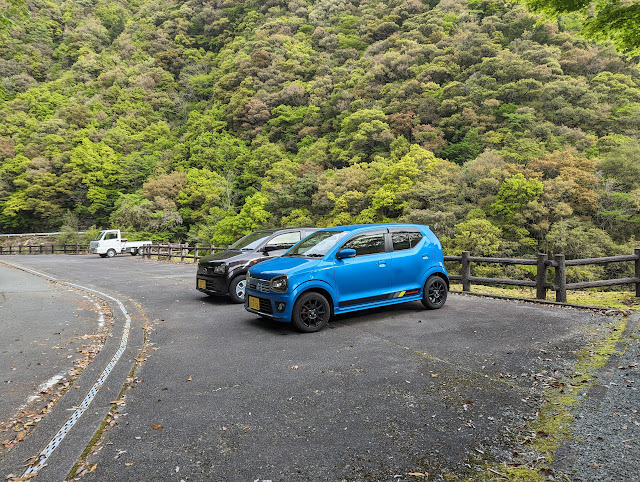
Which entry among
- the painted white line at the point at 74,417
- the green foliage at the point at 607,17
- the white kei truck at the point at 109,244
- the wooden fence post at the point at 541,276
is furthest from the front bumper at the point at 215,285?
the white kei truck at the point at 109,244

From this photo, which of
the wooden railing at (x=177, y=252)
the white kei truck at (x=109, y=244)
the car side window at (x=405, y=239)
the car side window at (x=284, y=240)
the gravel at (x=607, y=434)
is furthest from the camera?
the white kei truck at (x=109, y=244)

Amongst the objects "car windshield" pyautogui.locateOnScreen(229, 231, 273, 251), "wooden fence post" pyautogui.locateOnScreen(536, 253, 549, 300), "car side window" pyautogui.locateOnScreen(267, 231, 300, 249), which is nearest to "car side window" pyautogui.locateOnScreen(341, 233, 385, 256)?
"car side window" pyautogui.locateOnScreen(267, 231, 300, 249)

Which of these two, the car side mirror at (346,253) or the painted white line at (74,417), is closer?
the painted white line at (74,417)

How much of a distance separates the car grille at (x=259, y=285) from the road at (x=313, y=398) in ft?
2.31

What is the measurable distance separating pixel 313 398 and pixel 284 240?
237 inches

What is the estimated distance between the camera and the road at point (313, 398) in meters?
2.66

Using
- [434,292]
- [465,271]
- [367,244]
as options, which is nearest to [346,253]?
[367,244]

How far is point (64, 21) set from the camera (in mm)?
88000

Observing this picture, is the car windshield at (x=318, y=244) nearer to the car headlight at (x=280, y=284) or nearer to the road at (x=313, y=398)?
the car headlight at (x=280, y=284)

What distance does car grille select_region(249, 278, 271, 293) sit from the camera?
20.4ft

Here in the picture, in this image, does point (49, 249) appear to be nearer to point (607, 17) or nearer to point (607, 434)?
point (607, 17)

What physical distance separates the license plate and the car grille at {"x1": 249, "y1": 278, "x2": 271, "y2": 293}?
178mm

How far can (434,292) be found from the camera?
7.58 m

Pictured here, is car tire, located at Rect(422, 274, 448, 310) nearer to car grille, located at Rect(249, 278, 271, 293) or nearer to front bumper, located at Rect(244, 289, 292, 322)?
front bumper, located at Rect(244, 289, 292, 322)
